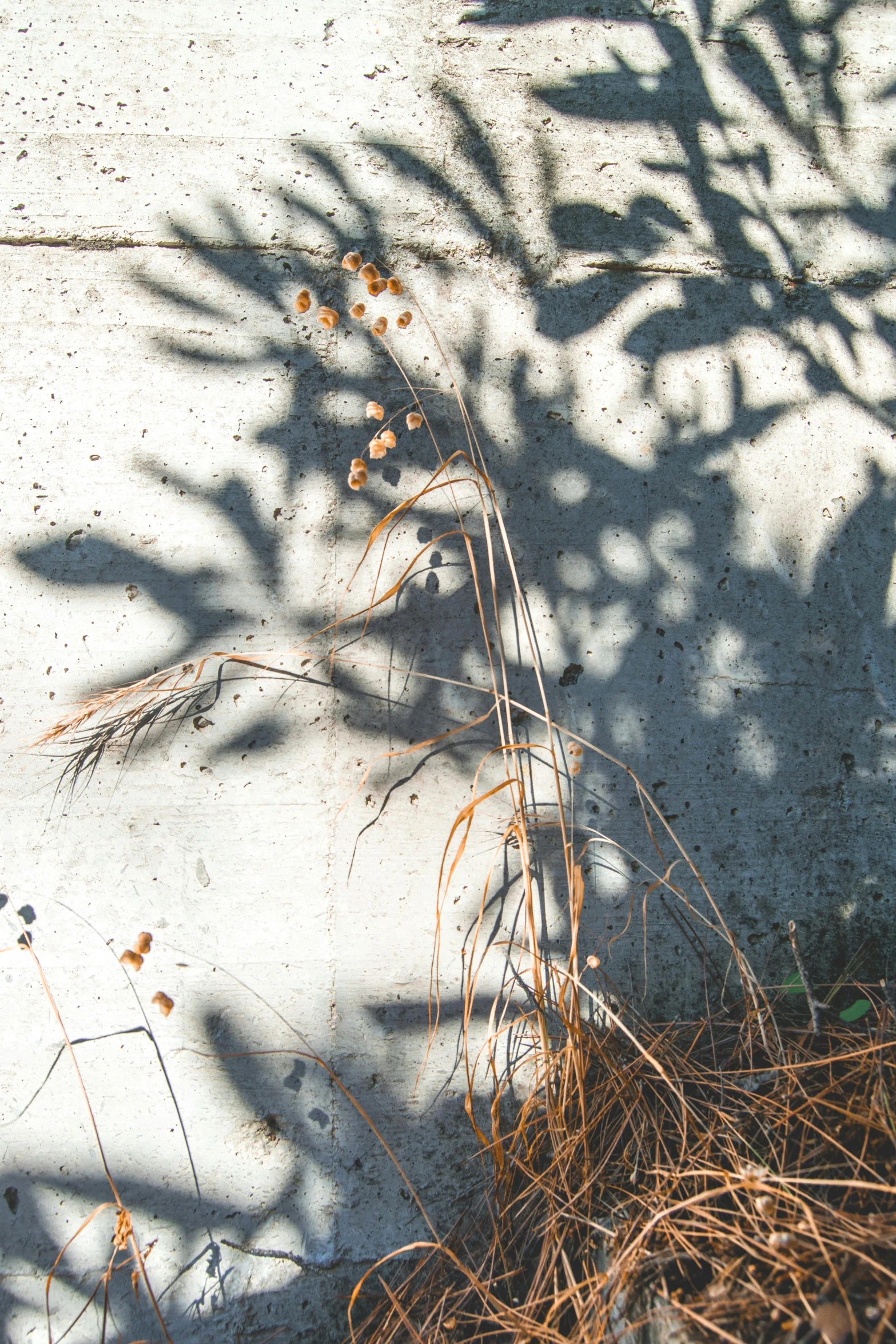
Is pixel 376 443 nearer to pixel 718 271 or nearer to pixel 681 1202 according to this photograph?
pixel 718 271

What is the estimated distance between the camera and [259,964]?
189 centimetres

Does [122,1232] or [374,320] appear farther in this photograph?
[374,320]

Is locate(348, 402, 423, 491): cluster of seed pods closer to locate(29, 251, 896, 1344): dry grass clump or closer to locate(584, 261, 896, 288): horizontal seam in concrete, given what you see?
locate(29, 251, 896, 1344): dry grass clump

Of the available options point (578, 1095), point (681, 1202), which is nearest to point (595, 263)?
point (578, 1095)

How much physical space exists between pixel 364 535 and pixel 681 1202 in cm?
173

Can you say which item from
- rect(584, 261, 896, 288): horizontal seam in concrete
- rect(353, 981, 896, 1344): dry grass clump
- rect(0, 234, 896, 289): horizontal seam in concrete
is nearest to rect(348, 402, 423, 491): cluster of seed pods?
rect(0, 234, 896, 289): horizontal seam in concrete

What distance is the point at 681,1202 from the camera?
59.3 inches

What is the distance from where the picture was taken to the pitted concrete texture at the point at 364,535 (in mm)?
1843

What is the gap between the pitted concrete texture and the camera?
1.84 meters

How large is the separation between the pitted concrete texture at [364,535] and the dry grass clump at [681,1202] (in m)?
0.15

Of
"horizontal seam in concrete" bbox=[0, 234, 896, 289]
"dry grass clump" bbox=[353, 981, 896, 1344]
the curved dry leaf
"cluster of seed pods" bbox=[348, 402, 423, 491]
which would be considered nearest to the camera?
"dry grass clump" bbox=[353, 981, 896, 1344]

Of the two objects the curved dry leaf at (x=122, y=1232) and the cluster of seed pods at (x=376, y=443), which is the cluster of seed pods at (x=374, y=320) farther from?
the curved dry leaf at (x=122, y=1232)

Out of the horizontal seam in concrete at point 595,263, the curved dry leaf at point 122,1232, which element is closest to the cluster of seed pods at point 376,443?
the horizontal seam in concrete at point 595,263

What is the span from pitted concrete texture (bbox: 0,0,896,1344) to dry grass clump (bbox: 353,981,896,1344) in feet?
0.48
